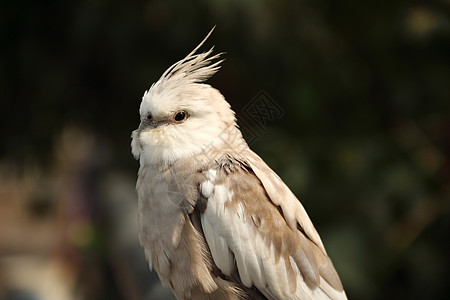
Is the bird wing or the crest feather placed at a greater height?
the crest feather

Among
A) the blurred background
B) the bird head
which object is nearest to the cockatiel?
the bird head

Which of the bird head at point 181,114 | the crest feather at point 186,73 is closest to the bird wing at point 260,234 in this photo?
the bird head at point 181,114

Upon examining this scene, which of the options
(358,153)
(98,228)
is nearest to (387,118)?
(358,153)

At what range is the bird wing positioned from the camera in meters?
1.62

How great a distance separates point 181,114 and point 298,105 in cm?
190

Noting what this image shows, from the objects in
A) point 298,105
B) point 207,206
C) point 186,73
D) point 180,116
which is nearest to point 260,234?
point 207,206

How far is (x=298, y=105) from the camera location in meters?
3.42

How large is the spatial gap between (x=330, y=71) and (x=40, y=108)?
74.7 inches

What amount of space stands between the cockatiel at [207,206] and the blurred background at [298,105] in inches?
52.2

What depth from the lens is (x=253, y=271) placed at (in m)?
1.65

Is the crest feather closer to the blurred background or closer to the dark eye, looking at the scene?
the dark eye

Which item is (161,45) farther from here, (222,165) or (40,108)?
(222,165)

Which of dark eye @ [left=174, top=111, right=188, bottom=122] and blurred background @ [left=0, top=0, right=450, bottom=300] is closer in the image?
dark eye @ [left=174, top=111, right=188, bottom=122]

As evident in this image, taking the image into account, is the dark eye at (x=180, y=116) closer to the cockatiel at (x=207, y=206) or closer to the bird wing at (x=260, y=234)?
the cockatiel at (x=207, y=206)
